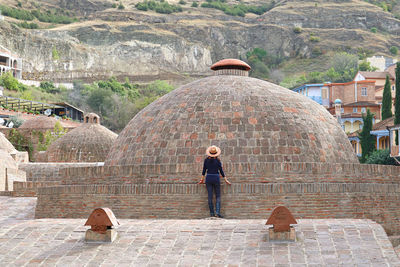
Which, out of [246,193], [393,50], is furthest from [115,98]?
[246,193]

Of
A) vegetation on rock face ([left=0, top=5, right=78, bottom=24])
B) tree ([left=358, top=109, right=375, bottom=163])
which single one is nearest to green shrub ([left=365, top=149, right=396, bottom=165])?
tree ([left=358, top=109, right=375, bottom=163])

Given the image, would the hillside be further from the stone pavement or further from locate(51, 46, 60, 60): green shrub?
the stone pavement

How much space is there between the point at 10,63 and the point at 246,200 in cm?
9308

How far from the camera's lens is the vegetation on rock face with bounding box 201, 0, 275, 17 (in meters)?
144

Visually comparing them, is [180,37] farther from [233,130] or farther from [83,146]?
[233,130]

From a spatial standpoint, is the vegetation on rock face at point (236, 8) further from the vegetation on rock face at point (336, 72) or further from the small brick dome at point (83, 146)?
the small brick dome at point (83, 146)

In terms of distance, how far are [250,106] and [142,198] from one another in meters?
3.69

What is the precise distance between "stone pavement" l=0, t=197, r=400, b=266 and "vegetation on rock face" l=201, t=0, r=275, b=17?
135595 mm

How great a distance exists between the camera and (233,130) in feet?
49.4

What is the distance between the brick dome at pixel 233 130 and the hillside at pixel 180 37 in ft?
317

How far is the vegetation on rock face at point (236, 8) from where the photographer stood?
144m

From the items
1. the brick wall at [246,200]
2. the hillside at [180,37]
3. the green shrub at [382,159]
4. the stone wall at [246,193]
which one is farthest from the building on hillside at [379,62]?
the brick wall at [246,200]

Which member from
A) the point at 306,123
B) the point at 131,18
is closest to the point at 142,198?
the point at 306,123

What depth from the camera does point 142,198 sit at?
45.2 feet
